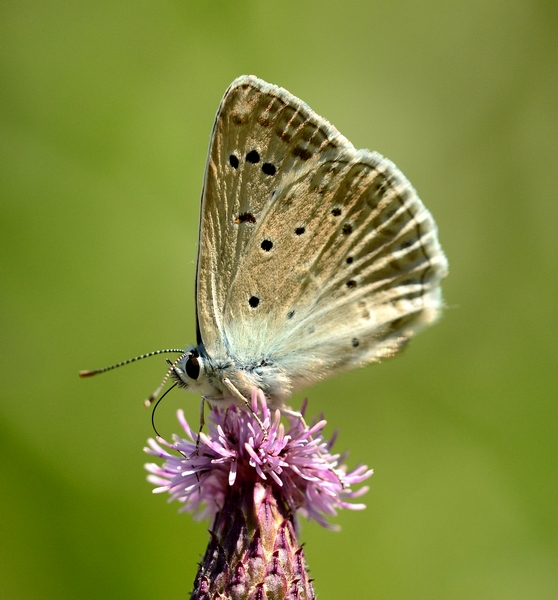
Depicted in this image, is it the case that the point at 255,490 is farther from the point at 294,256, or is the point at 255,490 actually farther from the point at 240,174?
the point at 240,174

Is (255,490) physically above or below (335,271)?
below

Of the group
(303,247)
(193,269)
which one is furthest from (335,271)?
(193,269)

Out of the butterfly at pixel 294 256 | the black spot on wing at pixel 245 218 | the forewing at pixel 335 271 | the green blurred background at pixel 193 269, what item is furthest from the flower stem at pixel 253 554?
the green blurred background at pixel 193 269

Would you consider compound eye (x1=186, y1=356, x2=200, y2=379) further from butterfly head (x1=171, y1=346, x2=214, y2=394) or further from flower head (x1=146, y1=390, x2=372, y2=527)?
flower head (x1=146, y1=390, x2=372, y2=527)

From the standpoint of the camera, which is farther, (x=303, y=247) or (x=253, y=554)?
(x=303, y=247)

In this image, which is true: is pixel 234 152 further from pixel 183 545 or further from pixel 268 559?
pixel 183 545

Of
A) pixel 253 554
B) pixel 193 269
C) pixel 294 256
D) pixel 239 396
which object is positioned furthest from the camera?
pixel 193 269

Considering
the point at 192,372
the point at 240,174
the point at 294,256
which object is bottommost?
the point at 192,372
